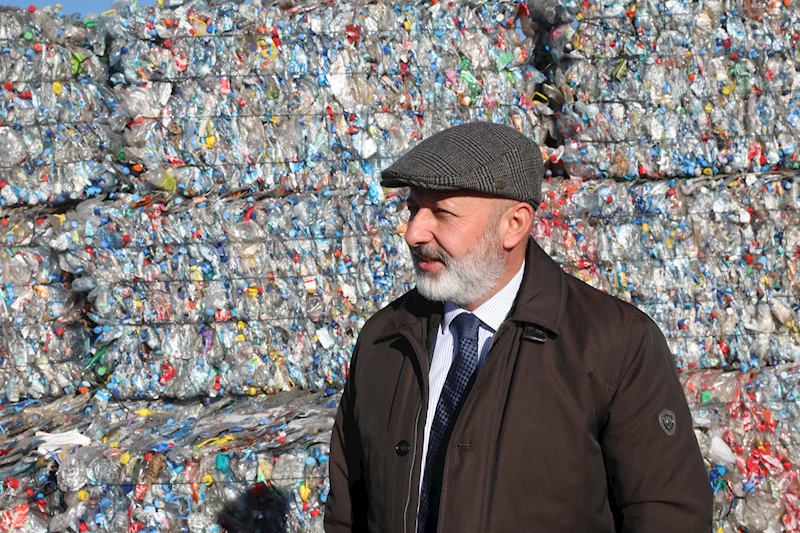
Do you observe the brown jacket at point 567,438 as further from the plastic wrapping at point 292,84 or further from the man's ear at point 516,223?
the plastic wrapping at point 292,84

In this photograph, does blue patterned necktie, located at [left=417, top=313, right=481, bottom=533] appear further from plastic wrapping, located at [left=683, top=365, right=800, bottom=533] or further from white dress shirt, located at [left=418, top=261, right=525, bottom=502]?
plastic wrapping, located at [left=683, top=365, right=800, bottom=533]

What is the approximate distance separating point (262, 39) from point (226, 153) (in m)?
0.56

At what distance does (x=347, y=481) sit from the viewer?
2.32 metres

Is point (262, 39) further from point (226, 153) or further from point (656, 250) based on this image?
point (656, 250)

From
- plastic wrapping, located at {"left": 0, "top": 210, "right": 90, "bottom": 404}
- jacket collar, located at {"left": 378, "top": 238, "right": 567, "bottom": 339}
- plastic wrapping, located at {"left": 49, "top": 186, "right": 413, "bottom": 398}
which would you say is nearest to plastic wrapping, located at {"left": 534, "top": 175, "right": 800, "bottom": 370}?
plastic wrapping, located at {"left": 49, "top": 186, "right": 413, "bottom": 398}

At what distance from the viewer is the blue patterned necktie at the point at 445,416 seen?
6.50 ft

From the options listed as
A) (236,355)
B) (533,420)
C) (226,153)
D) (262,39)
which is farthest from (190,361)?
(533,420)

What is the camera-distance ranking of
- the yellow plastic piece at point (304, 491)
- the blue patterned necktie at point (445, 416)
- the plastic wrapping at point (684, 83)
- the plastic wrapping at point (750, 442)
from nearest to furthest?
1. the blue patterned necktie at point (445, 416)
2. the yellow plastic piece at point (304, 491)
3. the plastic wrapping at point (750, 442)
4. the plastic wrapping at point (684, 83)

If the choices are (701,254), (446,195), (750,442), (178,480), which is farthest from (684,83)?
(178,480)

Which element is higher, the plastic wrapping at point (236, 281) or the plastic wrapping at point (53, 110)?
the plastic wrapping at point (53, 110)

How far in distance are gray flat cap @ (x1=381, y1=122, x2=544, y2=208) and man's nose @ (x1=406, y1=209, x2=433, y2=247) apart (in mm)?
94

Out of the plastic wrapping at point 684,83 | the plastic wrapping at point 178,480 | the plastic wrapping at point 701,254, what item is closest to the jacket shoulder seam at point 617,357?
the plastic wrapping at point 178,480

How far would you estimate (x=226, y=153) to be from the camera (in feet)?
13.4

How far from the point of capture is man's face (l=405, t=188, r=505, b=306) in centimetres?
204
